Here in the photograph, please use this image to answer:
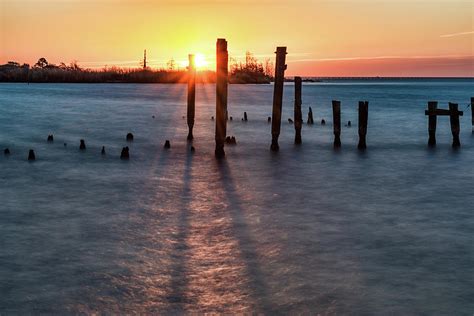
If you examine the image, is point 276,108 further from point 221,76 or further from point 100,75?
point 100,75

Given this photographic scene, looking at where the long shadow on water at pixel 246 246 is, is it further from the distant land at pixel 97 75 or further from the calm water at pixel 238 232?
the distant land at pixel 97 75

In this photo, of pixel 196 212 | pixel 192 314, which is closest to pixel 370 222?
pixel 196 212

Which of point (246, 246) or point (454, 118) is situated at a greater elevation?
point (454, 118)

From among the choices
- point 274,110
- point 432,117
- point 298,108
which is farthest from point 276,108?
point 432,117

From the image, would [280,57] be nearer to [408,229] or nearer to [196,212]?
[196,212]

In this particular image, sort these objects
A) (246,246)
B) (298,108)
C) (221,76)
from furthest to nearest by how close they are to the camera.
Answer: (298,108), (221,76), (246,246)

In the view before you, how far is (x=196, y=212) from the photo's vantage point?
12.2 m

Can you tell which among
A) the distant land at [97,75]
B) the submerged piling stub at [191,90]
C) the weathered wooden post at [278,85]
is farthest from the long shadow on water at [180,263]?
the distant land at [97,75]

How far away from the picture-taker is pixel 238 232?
1043 centimetres

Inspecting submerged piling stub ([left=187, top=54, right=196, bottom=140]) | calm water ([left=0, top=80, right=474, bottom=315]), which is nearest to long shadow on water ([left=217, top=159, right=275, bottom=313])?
calm water ([left=0, top=80, right=474, bottom=315])

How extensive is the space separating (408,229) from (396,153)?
11790mm

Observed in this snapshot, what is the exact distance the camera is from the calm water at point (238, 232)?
7.25m

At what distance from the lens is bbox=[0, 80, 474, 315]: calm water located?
23.8ft

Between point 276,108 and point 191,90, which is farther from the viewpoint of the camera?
point 191,90
